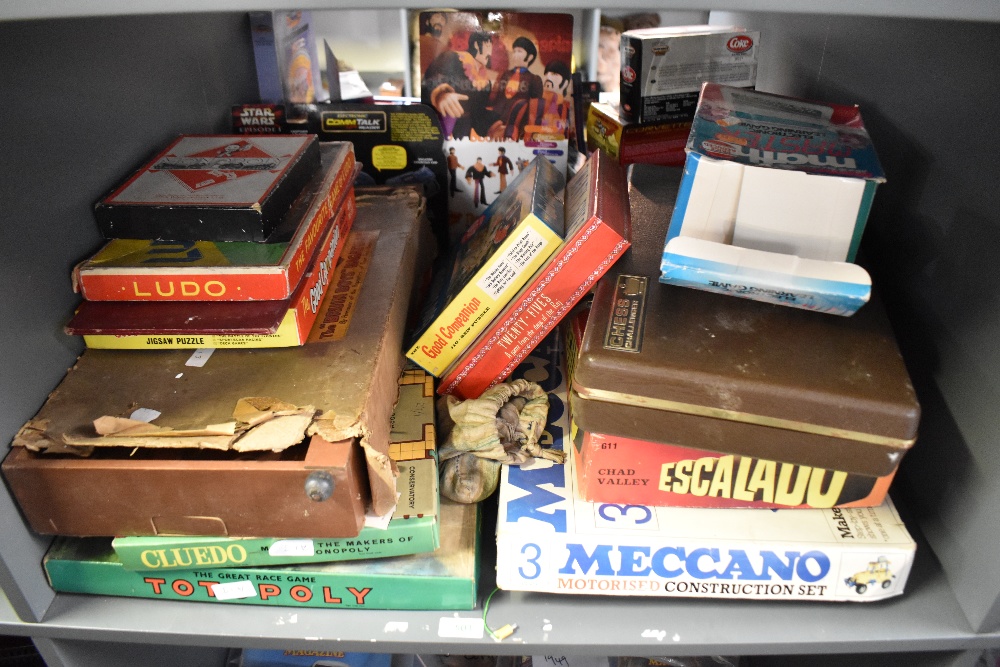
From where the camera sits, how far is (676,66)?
3.31 ft

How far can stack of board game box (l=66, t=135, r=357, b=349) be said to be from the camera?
74 centimetres

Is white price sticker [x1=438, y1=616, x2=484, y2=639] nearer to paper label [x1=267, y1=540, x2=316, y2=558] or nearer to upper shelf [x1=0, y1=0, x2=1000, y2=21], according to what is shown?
paper label [x1=267, y1=540, x2=316, y2=558]

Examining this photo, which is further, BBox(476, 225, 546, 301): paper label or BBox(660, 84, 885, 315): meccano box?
BBox(476, 225, 546, 301): paper label

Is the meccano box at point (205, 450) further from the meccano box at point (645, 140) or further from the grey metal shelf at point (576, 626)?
the meccano box at point (645, 140)

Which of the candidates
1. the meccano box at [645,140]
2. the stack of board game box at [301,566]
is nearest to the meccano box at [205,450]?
the stack of board game box at [301,566]

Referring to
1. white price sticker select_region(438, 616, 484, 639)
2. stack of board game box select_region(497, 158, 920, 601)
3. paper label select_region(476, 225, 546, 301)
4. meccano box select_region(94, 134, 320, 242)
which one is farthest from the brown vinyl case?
meccano box select_region(94, 134, 320, 242)

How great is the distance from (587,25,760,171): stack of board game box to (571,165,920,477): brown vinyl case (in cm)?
38

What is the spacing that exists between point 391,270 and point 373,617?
42 cm

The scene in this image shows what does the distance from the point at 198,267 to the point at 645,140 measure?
63 centimetres

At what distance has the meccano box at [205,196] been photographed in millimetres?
750

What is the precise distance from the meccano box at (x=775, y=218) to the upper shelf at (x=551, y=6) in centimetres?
18

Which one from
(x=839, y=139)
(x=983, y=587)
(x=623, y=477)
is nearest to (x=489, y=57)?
(x=839, y=139)

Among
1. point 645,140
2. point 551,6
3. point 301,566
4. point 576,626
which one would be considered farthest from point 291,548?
point 645,140

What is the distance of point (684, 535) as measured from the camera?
0.73m
